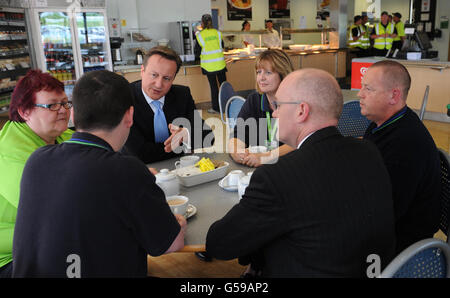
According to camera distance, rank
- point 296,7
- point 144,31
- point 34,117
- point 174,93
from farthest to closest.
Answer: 1. point 296,7
2. point 144,31
3. point 174,93
4. point 34,117

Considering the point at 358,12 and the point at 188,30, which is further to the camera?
the point at 358,12

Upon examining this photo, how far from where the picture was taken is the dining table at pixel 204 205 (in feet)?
4.61

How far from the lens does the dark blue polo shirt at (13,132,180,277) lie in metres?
1.09

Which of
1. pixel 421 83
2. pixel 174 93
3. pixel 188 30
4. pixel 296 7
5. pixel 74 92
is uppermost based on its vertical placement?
pixel 296 7

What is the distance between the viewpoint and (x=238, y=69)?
27.7 feet

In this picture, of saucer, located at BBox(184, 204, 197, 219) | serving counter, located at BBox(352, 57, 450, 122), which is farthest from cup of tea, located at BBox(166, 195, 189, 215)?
serving counter, located at BBox(352, 57, 450, 122)

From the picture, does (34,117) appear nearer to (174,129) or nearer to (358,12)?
(174,129)

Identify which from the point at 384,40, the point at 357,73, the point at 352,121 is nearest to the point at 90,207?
the point at 352,121

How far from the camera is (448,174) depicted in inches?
64.4

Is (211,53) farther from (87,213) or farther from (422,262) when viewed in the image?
(422,262)

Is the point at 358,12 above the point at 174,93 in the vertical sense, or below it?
above
